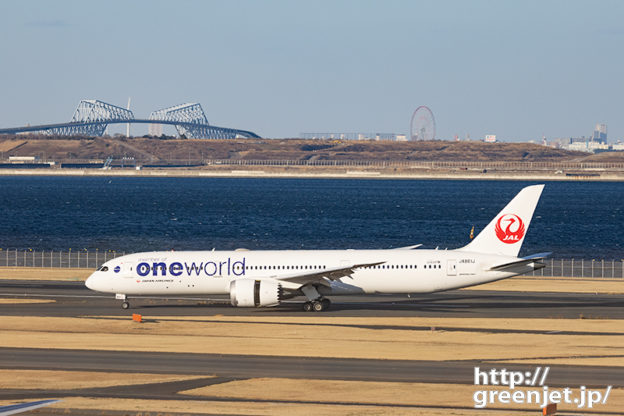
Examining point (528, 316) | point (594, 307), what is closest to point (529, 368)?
point (528, 316)

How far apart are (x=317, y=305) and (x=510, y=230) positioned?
12.4m

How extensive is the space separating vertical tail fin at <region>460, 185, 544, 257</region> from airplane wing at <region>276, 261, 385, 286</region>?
6.56 meters

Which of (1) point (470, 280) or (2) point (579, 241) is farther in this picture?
(2) point (579, 241)

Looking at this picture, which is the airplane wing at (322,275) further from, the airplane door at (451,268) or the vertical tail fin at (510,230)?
the vertical tail fin at (510,230)

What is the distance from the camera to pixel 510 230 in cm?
5709

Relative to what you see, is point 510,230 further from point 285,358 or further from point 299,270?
point 285,358

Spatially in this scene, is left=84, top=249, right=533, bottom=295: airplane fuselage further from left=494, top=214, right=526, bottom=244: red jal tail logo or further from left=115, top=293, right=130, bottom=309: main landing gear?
left=494, top=214, right=526, bottom=244: red jal tail logo

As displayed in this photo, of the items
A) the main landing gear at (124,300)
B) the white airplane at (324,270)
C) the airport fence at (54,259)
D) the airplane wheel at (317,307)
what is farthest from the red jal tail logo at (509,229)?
the airport fence at (54,259)

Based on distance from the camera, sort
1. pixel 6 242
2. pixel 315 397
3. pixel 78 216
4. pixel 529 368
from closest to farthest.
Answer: pixel 315 397 → pixel 529 368 → pixel 6 242 → pixel 78 216

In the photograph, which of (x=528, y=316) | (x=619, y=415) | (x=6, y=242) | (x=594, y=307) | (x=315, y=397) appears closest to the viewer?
(x=619, y=415)

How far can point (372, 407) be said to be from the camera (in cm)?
3203

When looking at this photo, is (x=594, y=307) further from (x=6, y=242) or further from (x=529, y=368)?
(x=6, y=242)

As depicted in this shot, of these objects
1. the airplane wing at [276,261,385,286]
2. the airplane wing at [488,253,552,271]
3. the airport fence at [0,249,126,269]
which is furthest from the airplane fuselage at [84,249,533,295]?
the airport fence at [0,249,126,269]

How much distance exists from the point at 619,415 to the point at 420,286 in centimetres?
2599
